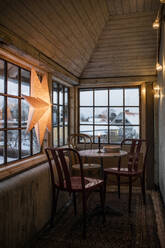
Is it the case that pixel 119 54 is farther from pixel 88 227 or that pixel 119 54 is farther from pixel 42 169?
pixel 88 227

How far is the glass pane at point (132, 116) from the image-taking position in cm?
462

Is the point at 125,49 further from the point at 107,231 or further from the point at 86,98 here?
the point at 107,231

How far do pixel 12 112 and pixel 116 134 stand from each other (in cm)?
256

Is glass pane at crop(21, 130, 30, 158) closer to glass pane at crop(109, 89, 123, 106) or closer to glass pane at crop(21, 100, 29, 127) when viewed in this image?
glass pane at crop(21, 100, 29, 127)

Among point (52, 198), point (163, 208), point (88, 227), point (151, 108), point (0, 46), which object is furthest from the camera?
point (151, 108)

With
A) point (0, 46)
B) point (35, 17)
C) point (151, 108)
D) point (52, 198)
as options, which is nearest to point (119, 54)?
point (151, 108)

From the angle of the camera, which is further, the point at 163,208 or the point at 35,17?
the point at 163,208

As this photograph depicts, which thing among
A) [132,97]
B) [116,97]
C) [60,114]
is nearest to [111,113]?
[116,97]

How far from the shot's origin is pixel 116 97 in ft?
15.5

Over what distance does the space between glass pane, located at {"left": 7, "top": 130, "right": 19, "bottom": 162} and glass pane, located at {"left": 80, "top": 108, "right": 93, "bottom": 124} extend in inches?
90.7

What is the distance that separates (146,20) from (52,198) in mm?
2918

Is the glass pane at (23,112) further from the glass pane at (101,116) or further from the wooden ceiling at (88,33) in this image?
the glass pane at (101,116)

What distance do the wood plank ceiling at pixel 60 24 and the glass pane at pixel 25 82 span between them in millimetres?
356

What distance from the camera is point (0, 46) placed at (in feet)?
7.41
